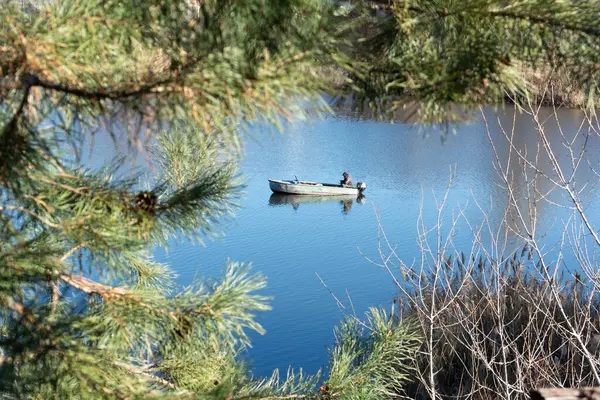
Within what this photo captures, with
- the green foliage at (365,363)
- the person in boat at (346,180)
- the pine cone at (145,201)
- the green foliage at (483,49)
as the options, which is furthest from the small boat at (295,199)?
the green foliage at (483,49)

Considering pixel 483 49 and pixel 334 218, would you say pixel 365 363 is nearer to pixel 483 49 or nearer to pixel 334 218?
pixel 483 49

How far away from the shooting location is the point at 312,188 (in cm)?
1028

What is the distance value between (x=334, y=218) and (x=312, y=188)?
0.71 metres

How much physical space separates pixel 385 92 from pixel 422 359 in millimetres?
3717

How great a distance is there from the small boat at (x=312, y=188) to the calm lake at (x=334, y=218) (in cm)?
15

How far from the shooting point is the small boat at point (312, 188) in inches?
393

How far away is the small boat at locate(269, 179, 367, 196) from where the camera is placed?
999cm

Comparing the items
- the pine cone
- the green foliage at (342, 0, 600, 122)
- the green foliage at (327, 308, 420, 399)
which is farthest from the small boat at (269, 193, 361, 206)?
the green foliage at (342, 0, 600, 122)

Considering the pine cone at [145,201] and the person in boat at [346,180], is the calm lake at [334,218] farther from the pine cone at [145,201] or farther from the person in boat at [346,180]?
the pine cone at [145,201]

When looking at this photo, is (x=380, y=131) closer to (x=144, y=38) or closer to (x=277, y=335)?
(x=277, y=335)

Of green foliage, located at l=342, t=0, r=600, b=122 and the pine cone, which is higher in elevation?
green foliage, located at l=342, t=0, r=600, b=122

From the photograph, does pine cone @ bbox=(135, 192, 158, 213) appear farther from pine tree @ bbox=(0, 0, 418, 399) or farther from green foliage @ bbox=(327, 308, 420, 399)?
green foliage @ bbox=(327, 308, 420, 399)

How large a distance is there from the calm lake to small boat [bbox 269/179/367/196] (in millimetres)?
150

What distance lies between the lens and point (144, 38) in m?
0.99
